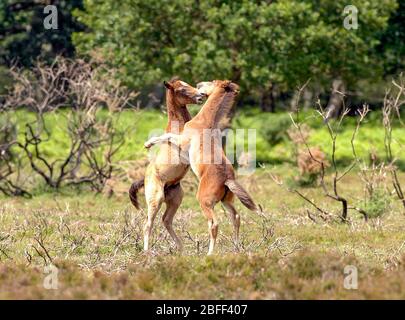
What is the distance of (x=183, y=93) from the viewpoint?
1248cm

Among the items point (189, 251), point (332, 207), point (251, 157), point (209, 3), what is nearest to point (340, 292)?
point (189, 251)

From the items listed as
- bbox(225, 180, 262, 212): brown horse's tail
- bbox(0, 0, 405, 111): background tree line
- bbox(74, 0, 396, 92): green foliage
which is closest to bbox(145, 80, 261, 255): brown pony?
bbox(225, 180, 262, 212): brown horse's tail

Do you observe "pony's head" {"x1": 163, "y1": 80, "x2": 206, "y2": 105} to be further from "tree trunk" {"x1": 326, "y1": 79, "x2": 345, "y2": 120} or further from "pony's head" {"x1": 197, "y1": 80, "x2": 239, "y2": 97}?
"tree trunk" {"x1": 326, "y1": 79, "x2": 345, "y2": 120}

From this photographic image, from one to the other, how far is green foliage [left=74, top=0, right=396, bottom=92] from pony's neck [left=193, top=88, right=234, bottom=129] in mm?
11479

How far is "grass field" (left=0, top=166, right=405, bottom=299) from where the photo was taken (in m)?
9.56

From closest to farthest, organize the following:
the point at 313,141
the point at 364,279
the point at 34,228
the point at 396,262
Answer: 1. the point at 364,279
2. the point at 396,262
3. the point at 34,228
4. the point at 313,141

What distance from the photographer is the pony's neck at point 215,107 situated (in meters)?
11.8

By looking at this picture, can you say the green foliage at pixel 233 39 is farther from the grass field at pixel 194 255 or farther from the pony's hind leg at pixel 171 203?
the pony's hind leg at pixel 171 203

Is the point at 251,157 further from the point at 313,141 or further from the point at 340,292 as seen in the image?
the point at 340,292

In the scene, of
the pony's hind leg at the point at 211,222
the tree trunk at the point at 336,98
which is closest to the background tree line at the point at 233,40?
the tree trunk at the point at 336,98

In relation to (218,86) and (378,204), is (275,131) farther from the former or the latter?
(218,86)

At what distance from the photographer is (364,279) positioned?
32.8 ft

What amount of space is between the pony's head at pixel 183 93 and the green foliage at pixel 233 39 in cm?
1086

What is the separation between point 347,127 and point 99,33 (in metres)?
9.50
